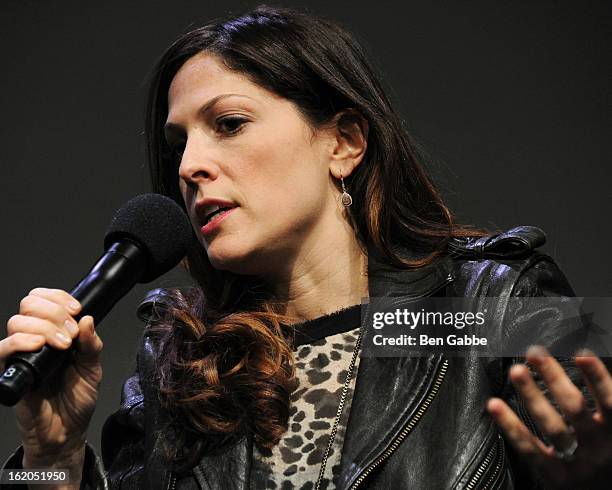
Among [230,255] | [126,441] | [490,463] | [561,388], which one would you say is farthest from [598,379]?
[126,441]

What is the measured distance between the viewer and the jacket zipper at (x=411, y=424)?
142 cm

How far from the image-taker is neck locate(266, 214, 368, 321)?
173cm

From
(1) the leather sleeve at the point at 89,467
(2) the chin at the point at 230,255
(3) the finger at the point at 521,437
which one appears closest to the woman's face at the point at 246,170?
(2) the chin at the point at 230,255

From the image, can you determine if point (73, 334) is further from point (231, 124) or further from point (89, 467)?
point (231, 124)

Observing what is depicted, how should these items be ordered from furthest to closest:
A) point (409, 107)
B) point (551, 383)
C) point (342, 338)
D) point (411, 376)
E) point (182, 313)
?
point (409, 107)
point (182, 313)
point (342, 338)
point (411, 376)
point (551, 383)

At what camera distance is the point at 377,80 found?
6.12 ft

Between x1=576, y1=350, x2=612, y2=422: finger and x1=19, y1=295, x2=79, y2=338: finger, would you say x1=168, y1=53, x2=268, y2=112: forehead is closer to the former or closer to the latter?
x1=19, y1=295, x2=79, y2=338: finger

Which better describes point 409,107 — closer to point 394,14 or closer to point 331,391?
point 394,14

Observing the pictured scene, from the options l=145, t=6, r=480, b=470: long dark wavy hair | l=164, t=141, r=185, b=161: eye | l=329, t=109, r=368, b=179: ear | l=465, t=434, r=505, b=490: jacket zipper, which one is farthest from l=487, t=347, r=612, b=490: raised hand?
l=164, t=141, r=185, b=161: eye

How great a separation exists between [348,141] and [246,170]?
292 mm

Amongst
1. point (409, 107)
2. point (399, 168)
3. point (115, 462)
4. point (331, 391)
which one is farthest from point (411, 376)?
point (409, 107)

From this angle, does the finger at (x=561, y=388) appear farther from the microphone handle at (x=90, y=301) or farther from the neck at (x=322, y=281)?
the neck at (x=322, y=281)

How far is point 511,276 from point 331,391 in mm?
376

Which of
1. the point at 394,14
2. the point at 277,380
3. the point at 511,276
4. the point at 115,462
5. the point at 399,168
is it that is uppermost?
the point at 394,14
